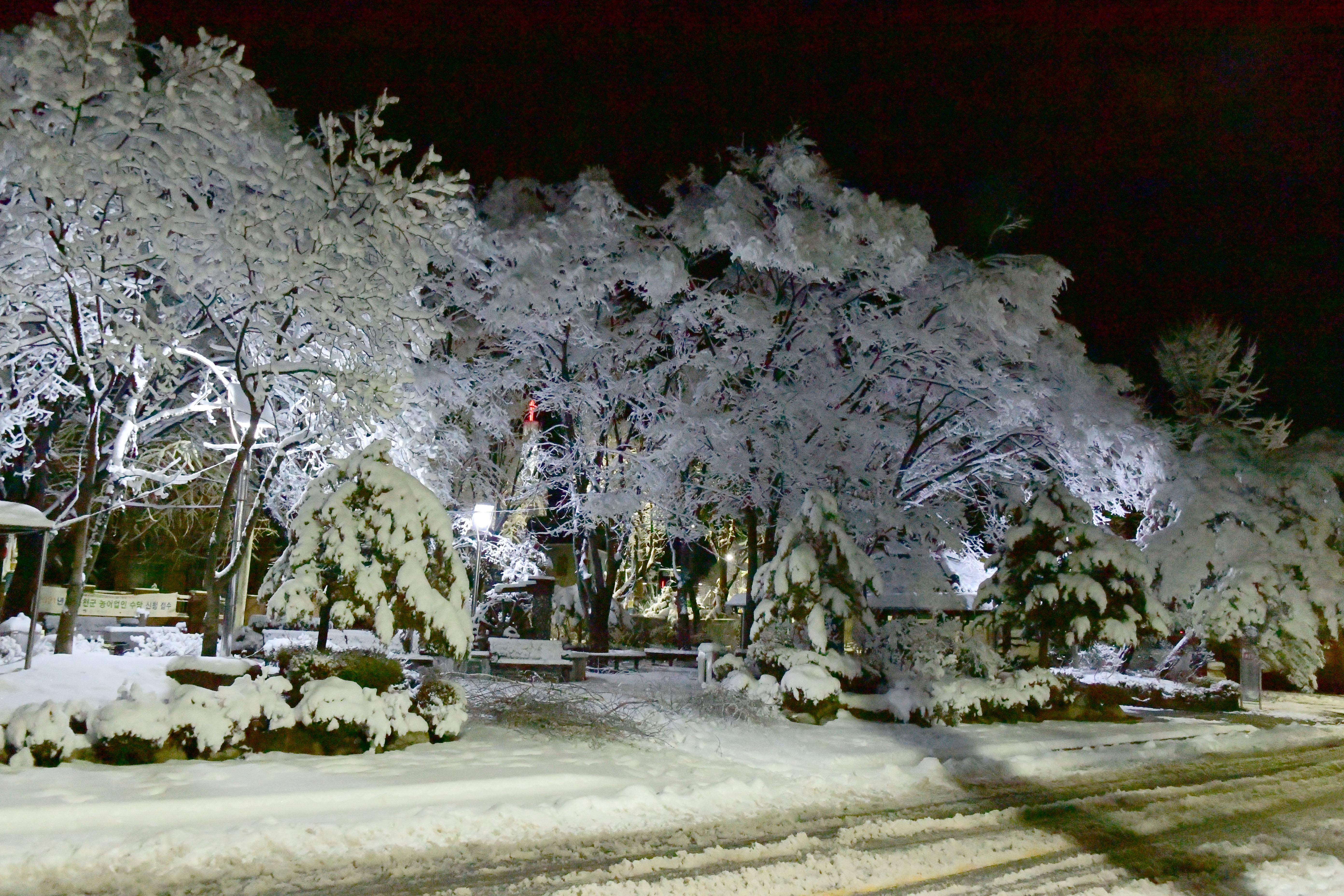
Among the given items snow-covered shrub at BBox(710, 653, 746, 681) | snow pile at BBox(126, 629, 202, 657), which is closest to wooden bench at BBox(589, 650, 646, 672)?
snow-covered shrub at BBox(710, 653, 746, 681)

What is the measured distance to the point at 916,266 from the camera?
18.4m

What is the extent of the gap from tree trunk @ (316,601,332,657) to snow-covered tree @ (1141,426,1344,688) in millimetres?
20215

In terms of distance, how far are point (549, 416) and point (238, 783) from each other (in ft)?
79.6

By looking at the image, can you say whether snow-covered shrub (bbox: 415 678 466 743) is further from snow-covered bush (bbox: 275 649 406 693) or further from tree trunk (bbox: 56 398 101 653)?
tree trunk (bbox: 56 398 101 653)

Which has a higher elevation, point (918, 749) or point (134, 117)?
point (134, 117)

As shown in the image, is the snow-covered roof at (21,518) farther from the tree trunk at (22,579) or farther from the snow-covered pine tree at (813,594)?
the snow-covered pine tree at (813,594)

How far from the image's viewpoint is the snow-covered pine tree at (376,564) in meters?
10.6

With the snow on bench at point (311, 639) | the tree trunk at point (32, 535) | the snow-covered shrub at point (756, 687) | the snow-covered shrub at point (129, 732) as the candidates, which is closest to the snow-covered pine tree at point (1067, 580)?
the snow-covered shrub at point (756, 687)

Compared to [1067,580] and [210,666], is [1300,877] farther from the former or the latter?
[210,666]

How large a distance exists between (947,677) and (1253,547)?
39.8 feet

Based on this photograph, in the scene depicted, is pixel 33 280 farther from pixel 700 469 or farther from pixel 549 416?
pixel 549 416

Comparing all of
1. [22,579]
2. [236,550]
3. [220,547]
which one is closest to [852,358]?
[236,550]

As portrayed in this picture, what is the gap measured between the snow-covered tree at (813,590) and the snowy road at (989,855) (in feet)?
15.6

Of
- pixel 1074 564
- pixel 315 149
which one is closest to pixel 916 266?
pixel 1074 564
